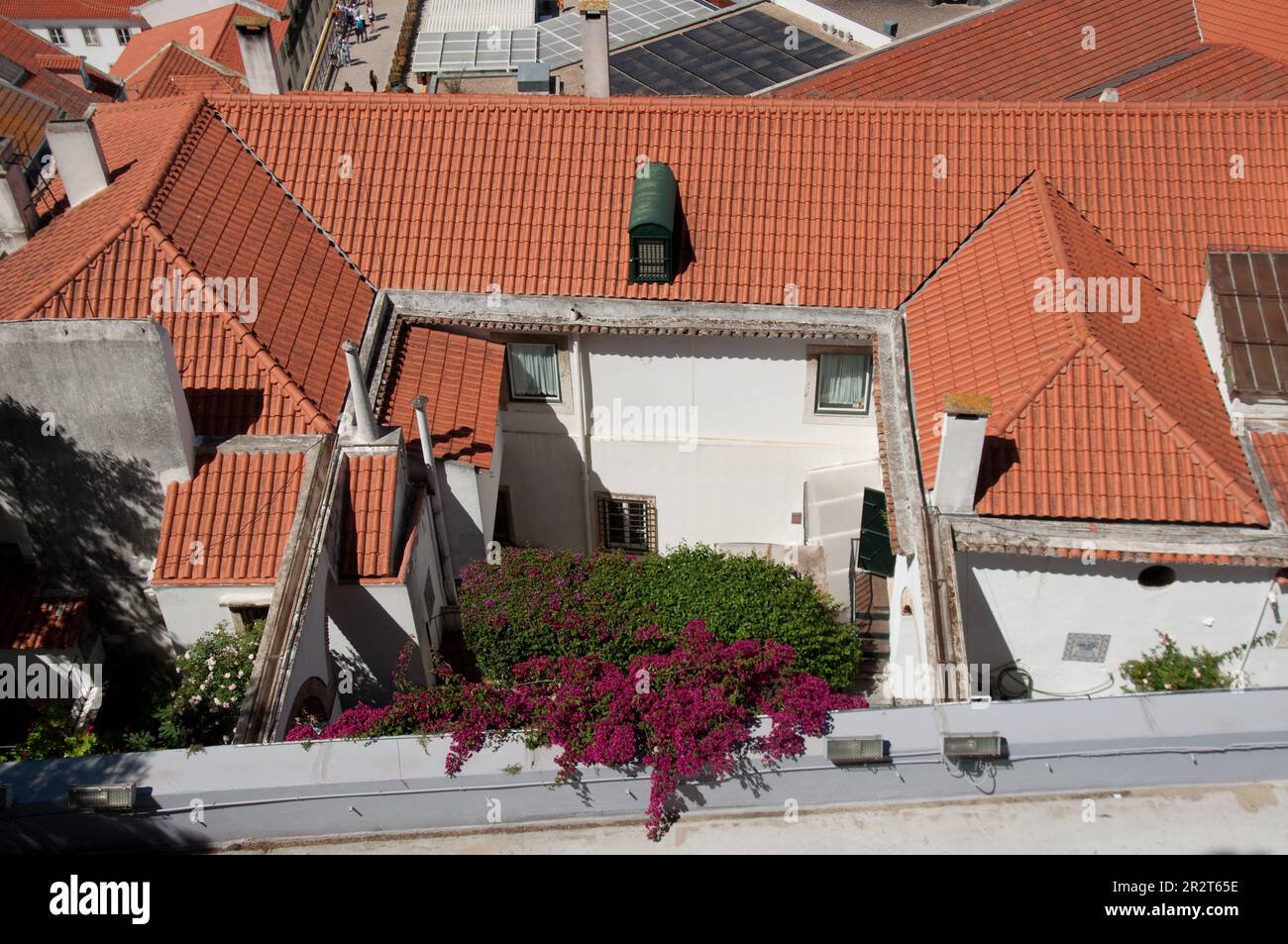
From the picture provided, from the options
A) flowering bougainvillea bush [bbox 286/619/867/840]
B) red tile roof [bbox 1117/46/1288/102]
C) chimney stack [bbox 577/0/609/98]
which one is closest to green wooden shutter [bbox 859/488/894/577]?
flowering bougainvillea bush [bbox 286/619/867/840]

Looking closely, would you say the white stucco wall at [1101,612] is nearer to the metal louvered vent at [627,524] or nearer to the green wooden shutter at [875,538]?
the green wooden shutter at [875,538]

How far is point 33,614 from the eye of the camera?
18.8 m

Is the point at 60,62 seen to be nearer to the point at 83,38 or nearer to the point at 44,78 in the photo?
the point at 44,78

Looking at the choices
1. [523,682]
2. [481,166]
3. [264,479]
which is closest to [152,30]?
[481,166]

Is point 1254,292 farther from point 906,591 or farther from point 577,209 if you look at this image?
point 577,209

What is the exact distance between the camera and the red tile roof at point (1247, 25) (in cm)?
3116

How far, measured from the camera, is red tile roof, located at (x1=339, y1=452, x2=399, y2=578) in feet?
59.7

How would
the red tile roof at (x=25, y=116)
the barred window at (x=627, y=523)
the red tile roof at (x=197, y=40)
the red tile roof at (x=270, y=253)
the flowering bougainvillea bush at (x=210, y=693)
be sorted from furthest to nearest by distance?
the red tile roof at (x=197, y=40) → the red tile roof at (x=25, y=116) → the barred window at (x=627, y=523) → the red tile roof at (x=270, y=253) → the flowering bougainvillea bush at (x=210, y=693)

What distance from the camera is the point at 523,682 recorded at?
15.5m

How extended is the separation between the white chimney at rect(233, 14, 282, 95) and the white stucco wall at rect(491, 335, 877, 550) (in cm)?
904

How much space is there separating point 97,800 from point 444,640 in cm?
798

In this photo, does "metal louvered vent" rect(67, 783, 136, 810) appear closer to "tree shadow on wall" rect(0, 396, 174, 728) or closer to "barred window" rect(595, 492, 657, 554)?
"tree shadow on wall" rect(0, 396, 174, 728)

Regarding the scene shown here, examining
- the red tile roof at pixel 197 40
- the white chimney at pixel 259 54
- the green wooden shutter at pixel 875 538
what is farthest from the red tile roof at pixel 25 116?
the green wooden shutter at pixel 875 538

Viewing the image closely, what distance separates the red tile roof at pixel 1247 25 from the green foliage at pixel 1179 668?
19.9m
